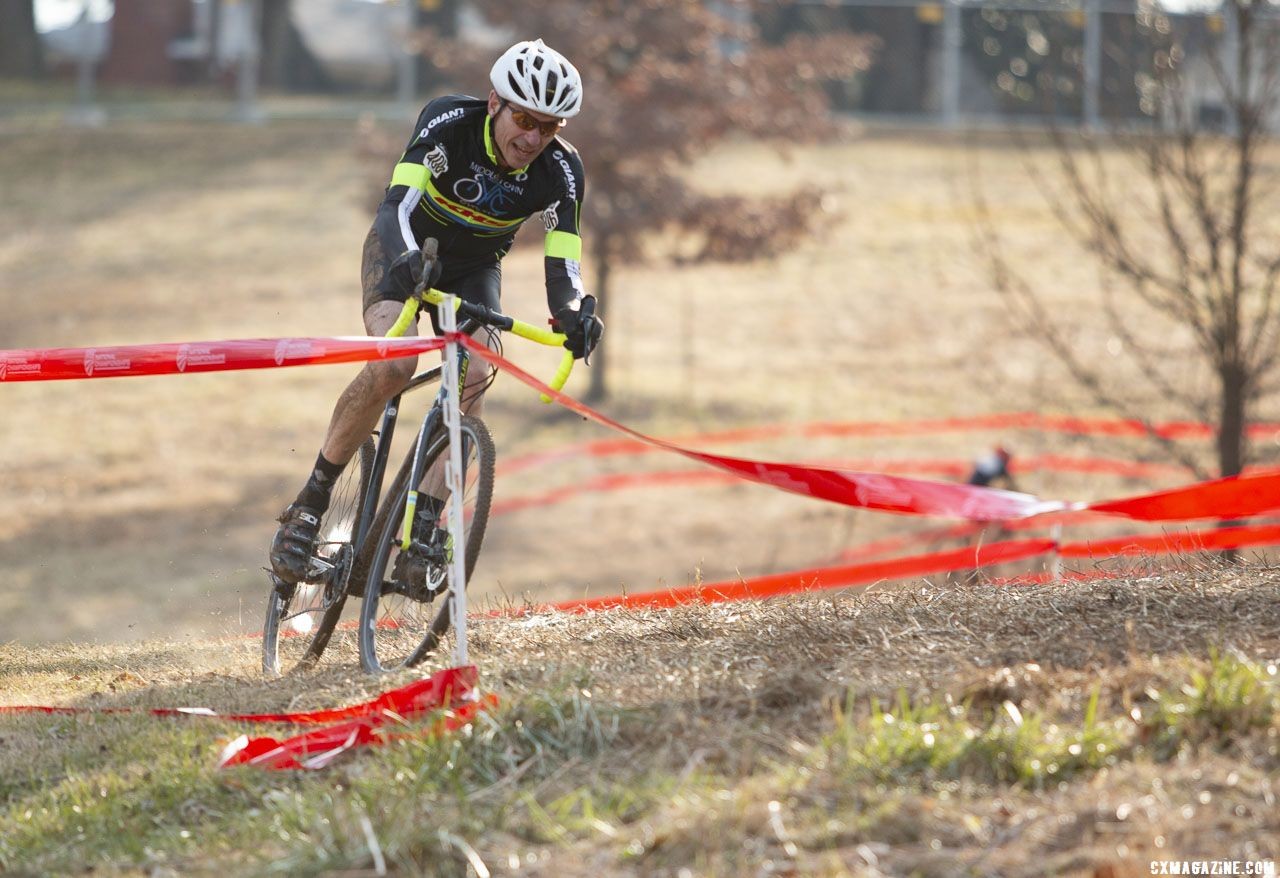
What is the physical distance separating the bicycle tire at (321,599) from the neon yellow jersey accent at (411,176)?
1.15m

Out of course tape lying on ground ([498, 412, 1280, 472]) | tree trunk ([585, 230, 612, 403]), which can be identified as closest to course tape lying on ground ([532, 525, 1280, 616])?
course tape lying on ground ([498, 412, 1280, 472])

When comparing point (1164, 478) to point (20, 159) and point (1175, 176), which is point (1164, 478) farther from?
point (20, 159)

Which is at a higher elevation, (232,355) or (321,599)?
(232,355)

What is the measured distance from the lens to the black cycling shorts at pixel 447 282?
6227 mm

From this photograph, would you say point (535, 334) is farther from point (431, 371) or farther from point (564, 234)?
point (564, 234)

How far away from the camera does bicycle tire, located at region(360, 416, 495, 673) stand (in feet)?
Result: 18.3

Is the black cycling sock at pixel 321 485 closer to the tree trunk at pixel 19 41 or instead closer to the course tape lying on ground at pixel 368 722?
the course tape lying on ground at pixel 368 722

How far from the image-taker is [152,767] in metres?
4.87

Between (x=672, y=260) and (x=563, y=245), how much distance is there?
14.4m

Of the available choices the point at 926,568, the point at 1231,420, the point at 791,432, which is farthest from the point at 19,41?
the point at 1231,420

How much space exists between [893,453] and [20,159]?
66.2 feet

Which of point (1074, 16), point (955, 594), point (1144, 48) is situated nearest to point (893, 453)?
point (1074, 16)

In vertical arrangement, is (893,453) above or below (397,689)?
below

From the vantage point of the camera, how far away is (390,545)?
5973mm
